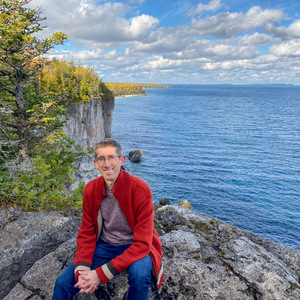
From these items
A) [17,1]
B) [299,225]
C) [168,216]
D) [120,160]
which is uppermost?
[17,1]

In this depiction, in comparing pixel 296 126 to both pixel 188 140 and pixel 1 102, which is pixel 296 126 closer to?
pixel 188 140

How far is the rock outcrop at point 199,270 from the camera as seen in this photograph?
390 centimetres

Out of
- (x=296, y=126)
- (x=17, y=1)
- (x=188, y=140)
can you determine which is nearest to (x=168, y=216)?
(x=17, y=1)

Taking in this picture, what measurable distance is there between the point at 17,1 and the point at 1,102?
3.53 m

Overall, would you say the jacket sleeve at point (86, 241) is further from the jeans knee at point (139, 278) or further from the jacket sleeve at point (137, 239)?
the jeans knee at point (139, 278)

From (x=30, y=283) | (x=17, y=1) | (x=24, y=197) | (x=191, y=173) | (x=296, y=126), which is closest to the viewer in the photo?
(x=30, y=283)

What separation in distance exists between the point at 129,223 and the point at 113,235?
438mm

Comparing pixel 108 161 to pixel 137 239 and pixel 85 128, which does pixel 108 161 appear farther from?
pixel 85 128

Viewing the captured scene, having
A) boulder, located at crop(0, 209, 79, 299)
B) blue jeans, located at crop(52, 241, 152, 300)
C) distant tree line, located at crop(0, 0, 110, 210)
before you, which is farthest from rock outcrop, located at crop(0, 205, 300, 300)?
distant tree line, located at crop(0, 0, 110, 210)

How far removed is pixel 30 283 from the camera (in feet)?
13.4

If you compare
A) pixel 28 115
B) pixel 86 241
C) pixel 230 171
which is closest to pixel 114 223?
pixel 86 241

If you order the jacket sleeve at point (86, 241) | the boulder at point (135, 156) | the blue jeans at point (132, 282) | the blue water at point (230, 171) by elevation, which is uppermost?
the jacket sleeve at point (86, 241)

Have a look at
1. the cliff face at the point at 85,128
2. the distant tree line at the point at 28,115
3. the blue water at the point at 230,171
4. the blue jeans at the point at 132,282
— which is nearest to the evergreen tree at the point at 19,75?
the distant tree line at the point at 28,115

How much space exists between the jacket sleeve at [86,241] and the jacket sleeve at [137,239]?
1.20 feet
